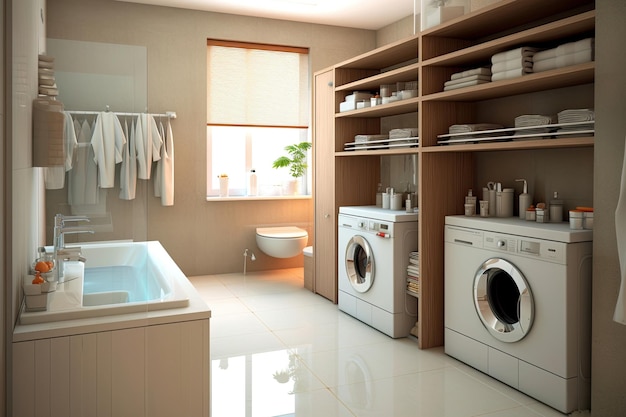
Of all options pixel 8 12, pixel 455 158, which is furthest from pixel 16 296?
pixel 455 158

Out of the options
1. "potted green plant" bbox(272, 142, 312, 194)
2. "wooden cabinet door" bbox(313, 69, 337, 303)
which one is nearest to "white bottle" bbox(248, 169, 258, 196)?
"potted green plant" bbox(272, 142, 312, 194)

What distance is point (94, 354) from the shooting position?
7.28ft

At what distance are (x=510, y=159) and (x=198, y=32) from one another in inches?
139

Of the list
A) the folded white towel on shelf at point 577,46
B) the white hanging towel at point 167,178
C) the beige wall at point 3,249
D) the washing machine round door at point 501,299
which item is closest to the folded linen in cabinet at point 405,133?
the washing machine round door at point 501,299

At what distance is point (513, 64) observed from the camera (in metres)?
3.01

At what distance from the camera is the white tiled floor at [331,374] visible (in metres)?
2.76

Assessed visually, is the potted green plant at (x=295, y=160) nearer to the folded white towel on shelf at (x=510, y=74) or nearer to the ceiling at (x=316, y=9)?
the ceiling at (x=316, y=9)

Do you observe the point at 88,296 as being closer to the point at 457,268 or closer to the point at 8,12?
the point at 8,12

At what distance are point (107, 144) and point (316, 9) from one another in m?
3.88

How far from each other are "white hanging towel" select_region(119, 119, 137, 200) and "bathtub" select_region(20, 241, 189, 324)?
0.70 ft

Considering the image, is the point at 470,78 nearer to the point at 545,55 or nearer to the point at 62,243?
the point at 545,55

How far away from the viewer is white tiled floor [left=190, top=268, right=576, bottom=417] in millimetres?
2762

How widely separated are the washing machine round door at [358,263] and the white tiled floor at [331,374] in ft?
0.99

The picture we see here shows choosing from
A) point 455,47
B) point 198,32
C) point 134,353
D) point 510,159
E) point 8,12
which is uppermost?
point 198,32
